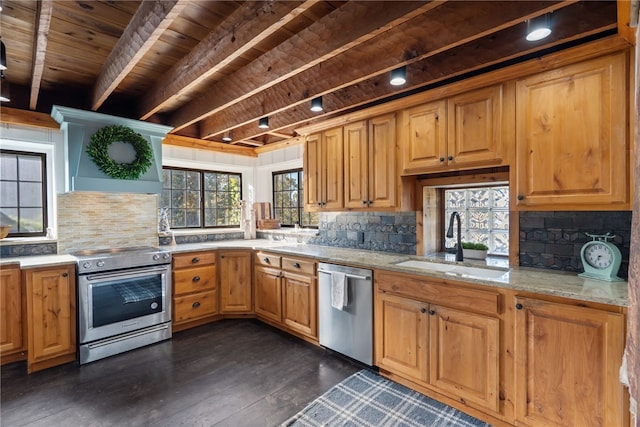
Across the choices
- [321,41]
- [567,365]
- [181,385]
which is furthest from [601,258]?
[181,385]

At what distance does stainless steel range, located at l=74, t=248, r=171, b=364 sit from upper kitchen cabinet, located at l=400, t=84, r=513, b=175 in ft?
8.70

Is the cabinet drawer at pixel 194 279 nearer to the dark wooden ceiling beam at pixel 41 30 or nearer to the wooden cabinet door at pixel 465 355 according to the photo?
the dark wooden ceiling beam at pixel 41 30

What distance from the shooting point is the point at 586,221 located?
2.03 metres

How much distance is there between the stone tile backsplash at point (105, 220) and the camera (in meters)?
3.19

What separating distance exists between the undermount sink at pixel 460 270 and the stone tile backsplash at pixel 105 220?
9.75 ft

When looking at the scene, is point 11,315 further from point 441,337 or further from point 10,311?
point 441,337

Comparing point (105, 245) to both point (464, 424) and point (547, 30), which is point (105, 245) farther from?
point (547, 30)

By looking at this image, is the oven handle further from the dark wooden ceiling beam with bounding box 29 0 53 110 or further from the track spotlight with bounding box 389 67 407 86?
the track spotlight with bounding box 389 67 407 86

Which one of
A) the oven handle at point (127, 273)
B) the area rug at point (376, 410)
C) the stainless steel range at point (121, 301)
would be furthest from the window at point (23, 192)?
the area rug at point (376, 410)

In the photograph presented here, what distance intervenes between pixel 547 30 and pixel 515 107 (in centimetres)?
55

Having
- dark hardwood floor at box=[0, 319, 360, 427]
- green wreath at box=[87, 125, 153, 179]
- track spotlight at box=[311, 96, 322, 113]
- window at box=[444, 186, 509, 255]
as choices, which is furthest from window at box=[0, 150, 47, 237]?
window at box=[444, 186, 509, 255]

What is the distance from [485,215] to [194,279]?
3032 millimetres

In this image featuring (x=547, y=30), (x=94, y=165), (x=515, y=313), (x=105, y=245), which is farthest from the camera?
(x=105, y=245)

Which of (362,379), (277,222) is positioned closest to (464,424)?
(362,379)
